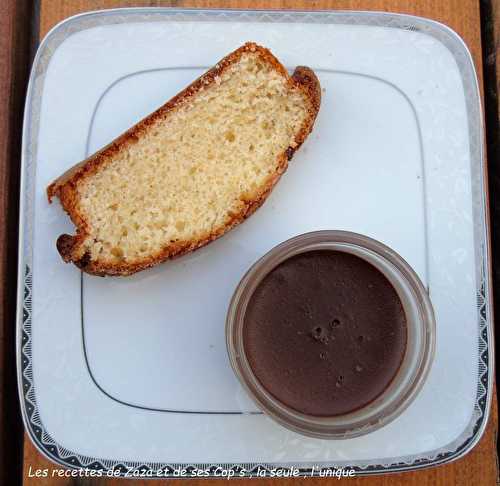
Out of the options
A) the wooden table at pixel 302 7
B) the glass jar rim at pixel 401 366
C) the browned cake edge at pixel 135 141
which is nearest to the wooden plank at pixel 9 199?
the wooden table at pixel 302 7

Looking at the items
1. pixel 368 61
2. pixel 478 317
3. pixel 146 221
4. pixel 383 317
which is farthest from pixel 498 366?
pixel 146 221

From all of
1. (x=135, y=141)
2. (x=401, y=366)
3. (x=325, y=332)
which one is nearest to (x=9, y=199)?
(x=135, y=141)

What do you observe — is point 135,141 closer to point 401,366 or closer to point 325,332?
point 325,332

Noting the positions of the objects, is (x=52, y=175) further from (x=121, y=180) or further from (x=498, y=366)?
(x=498, y=366)

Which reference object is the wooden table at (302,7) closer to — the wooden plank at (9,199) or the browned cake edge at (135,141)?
the wooden plank at (9,199)

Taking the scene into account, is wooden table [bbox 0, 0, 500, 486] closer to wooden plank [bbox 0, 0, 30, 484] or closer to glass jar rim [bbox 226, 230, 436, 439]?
wooden plank [bbox 0, 0, 30, 484]

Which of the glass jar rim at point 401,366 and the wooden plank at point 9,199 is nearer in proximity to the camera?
the glass jar rim at point 401,366

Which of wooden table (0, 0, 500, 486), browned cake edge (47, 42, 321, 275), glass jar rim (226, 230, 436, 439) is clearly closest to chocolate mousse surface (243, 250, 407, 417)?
glass jar rim (226, 230, 436, 439)
